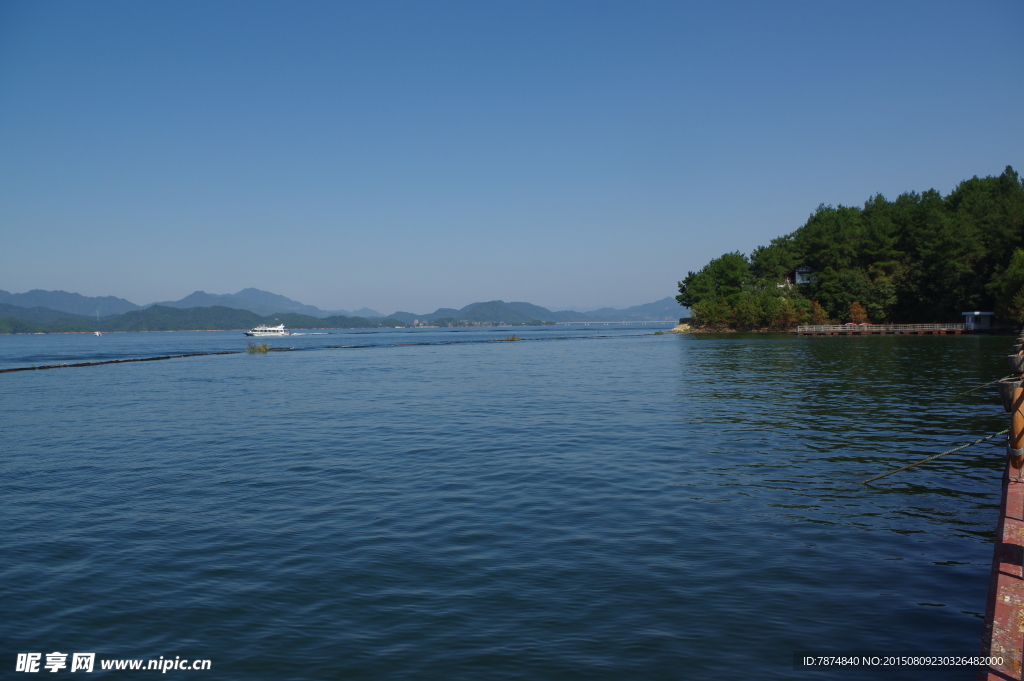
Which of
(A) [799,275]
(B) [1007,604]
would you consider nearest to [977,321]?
(A) [799,275]

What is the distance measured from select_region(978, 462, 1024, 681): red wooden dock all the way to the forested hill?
9817cm

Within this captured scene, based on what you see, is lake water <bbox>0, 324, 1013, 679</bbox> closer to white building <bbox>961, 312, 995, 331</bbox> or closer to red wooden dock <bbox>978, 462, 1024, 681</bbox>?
red wooden dock <bbox>978, 462, 1024, 681</bbox>

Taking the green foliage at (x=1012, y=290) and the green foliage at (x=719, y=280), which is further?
the green foliage at (x=719, y=280)

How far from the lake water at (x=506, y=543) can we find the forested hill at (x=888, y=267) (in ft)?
300

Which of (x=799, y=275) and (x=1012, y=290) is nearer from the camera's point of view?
(x=1012, y=290)

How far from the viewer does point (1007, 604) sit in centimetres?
712

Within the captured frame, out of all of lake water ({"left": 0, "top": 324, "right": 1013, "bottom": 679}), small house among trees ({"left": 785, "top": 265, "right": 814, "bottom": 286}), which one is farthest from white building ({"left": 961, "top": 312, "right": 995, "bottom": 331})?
lake water ({"left": 0, "top": 324, "right": 1013, "bottom": 679})

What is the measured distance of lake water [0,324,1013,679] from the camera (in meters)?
8.45

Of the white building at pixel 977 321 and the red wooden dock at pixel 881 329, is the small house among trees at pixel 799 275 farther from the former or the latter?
the white building at pixel 977 321

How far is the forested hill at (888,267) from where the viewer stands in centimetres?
10101

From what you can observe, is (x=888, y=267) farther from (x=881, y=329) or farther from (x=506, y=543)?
(x=506, y=543)

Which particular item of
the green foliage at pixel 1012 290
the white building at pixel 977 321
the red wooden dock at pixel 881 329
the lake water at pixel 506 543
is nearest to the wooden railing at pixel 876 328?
the red wooden dock at pixel 881 329

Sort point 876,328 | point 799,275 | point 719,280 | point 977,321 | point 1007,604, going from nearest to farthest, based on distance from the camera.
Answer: point 1007,604
point 977,321
point 876,328
point 799,275
point 719,280

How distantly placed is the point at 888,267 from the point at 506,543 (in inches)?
5393
